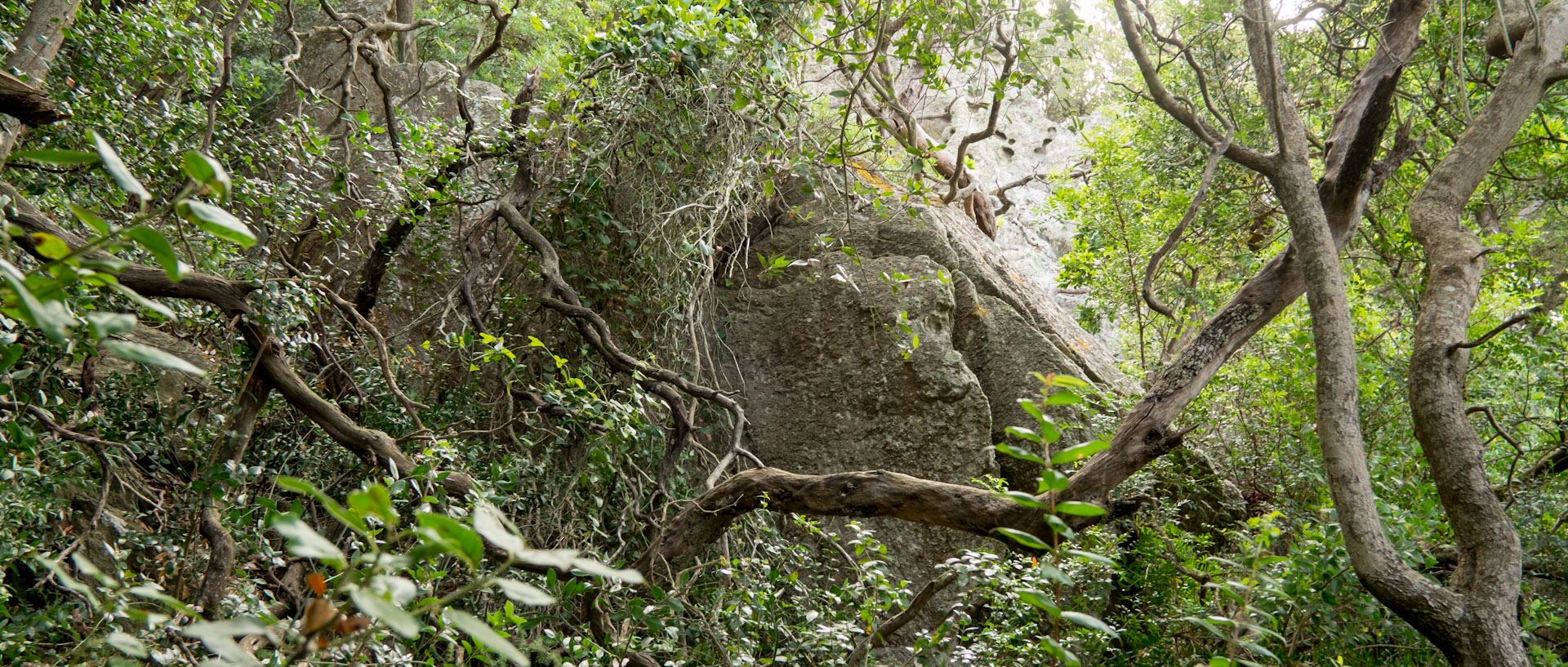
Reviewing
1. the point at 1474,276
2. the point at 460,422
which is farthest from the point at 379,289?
the point at 1474,276

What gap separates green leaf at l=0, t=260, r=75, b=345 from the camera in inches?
20.4

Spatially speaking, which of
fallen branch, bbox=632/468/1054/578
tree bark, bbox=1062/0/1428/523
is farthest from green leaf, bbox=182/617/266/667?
tree bark, bbox=1062/0/1428/523

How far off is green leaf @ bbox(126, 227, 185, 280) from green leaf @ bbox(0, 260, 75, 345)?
2.6 inches

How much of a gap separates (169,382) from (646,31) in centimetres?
294

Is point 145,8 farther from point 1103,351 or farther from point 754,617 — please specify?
point 1103,351

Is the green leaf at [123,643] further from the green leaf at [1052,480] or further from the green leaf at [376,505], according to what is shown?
the green leaf at [1052,480]

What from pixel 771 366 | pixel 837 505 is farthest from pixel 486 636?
pixel 771 366

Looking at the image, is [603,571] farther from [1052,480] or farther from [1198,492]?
[1198,492]

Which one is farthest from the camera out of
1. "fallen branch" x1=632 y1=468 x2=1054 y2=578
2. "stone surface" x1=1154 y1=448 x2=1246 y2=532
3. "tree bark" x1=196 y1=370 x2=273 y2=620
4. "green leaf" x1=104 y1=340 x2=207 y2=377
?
"stone surface" x1=1154 y1=448 x2=1246 y2=532

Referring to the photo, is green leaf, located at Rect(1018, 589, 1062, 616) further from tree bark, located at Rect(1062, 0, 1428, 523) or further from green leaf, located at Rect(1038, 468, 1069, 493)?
tree bark, located at Rect(1062, 0, 1428, 523)

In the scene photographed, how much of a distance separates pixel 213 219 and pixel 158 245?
0.06 metres

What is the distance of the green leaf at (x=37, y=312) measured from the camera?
0.52 metres

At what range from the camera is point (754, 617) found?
8.99 feet

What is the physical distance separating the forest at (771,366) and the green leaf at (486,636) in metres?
1.20
